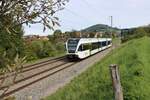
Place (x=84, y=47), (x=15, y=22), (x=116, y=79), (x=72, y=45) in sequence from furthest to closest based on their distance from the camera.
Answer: (x=84, y=47)
(x=72, y=45)
(x=116, y=79)
(x=15, y=22)

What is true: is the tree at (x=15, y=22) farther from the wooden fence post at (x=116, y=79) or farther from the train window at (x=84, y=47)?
the train window at (x=84, y=47)

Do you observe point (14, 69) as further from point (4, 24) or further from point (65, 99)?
point (65, 99)

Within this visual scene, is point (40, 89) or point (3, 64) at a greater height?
point (3, 64)

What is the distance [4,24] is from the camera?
2.55 m

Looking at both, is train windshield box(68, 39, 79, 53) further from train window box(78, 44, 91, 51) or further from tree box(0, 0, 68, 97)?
tree box(0, 0, 68, 97)

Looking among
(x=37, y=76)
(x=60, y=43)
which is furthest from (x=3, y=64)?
(x=60, y=43)

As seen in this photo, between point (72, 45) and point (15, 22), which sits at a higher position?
point (15, 22)

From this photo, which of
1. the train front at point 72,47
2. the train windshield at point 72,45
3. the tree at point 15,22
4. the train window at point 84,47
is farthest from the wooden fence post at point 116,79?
the train window at point 84,47

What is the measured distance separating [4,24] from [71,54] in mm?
42951

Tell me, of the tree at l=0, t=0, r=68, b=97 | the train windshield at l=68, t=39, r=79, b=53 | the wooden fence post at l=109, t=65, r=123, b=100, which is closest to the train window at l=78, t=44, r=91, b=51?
the train windshield at l=68, t=39, r=79, b=53

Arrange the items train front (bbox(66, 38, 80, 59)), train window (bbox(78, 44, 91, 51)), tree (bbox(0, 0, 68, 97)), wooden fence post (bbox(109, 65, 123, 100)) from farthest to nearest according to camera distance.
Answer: train window (bbox(78, 44, 91, 51)) < train front (bbox(66, 38, 80, 59)) < wooden fence post (bbox(109, 65, 123, 100)) < tree (bbox(0, 0, 68, 97))

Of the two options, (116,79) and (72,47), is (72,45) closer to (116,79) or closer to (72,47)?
(72,47)

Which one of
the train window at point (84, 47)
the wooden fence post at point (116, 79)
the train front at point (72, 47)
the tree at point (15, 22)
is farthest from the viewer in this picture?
the train window at point (84, 47)

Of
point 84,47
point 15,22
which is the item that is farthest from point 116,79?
point 84,47
